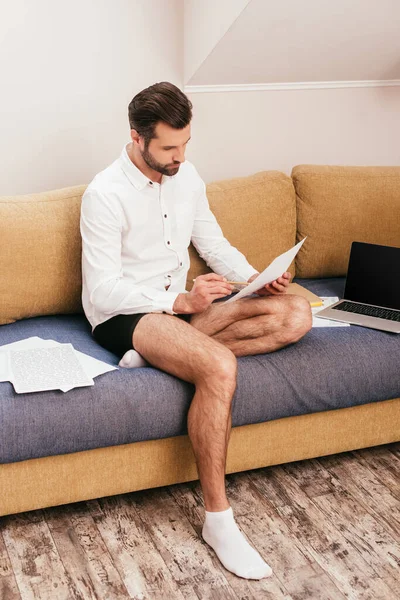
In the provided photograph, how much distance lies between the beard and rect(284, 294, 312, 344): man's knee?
0.53 meters

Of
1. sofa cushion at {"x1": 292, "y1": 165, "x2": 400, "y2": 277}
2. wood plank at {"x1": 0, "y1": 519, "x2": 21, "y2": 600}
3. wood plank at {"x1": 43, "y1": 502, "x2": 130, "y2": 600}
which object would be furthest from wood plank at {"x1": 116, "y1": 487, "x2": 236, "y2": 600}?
sofa cushion at {"x1": 292, "y1": 165, "x2": 400, "y2": 277}

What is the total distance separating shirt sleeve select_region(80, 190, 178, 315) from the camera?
2383 mm

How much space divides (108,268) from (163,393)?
46 centimetres

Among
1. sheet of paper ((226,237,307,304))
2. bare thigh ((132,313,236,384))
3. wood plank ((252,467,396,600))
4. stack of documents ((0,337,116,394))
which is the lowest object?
wood plank ((252,467,396,600))

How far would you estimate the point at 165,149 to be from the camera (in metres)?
2.40

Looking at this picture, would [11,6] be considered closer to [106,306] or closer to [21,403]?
[106,306]

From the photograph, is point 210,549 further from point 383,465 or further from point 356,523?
point 383,465

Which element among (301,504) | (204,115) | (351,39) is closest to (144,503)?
(301,504)

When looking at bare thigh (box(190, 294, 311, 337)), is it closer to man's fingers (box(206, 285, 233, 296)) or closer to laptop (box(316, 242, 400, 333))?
man's fingers (box(206, 285, 233, 296))

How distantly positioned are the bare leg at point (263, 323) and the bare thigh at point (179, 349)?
0.19m

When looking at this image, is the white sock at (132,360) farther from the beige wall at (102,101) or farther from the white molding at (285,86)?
the white molding at (285,86)

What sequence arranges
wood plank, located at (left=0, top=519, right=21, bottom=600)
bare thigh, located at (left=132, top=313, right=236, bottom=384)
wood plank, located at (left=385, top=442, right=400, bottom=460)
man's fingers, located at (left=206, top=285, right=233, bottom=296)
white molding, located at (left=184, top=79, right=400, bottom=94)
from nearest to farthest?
wood plank, located at (left=0, top=519, right=21, bottom=600)
bare thigh, located at (left=132, top=313, right=236, bottom=384)
man's fingers, located at (left=206, top=285, right=233, bottom=296)
wood plank, located at (left=385, top=442, right=400, bottom=460)
white molding, located at (left=184, top=79, right=400, bottom=94)

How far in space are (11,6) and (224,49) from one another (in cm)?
81

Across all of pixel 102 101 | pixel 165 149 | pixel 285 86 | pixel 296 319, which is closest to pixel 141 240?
pixel 165 149
